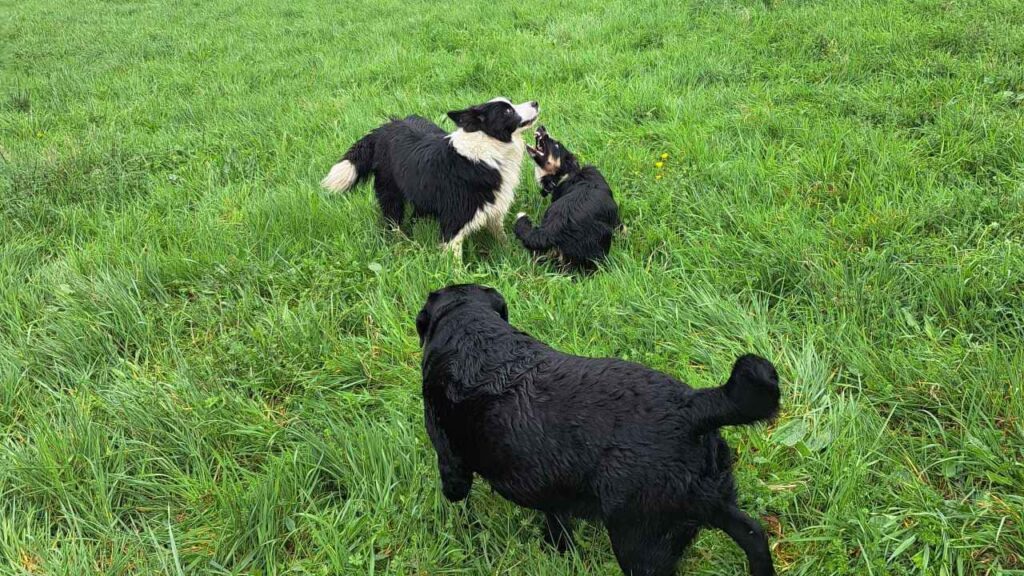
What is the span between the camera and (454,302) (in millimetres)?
2148

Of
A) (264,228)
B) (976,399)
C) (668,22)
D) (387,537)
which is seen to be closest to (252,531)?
(387,537)

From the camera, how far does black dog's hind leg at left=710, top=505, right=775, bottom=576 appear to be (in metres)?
1.55

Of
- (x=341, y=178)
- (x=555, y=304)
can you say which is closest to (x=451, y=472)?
(x=555, y=304)

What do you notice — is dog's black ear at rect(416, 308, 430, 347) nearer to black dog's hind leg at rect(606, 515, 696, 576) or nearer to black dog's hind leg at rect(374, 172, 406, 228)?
black dog's hind leg at rect(606, 515, 696, 576)

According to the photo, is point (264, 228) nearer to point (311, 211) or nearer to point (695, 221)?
point (311, 211)

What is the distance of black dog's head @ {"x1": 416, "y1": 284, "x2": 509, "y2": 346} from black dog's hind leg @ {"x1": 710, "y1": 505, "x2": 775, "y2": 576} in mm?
998

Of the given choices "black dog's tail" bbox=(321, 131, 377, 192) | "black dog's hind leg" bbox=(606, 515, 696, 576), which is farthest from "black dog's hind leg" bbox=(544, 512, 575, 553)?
"black dog's tail" bbox=(321, 131, 377, 192)

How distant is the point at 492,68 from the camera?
5934 mm

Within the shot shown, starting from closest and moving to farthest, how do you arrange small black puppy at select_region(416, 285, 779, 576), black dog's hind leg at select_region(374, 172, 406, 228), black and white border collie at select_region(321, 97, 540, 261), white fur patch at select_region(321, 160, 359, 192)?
small black puppy at select_region(416, 285, 779, 576) < black and white border collie at select_region(321, 97, 540, 261) < black dog's hind leg at select_region(374, 172, 406, 228) < white fur patch at select_region(321, 160, 359, 192)

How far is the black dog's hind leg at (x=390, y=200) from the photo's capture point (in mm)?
3742

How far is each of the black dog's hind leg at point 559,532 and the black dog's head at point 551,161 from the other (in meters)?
2.40

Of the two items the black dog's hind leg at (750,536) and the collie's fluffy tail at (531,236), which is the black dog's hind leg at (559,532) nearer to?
the black dog's hind leg at (750,536)

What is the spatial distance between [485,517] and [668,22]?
19.9 feet

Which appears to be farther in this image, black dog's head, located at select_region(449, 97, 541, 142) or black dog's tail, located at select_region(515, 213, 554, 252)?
black dog's head, located at select_region(449, 97, 541, 142)
